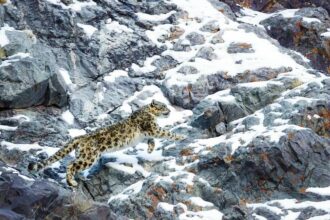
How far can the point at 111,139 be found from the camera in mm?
17297

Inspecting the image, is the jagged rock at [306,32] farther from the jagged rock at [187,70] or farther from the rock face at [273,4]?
the jagged rock at [187,70]

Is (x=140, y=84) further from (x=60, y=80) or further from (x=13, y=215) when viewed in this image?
(x=13, y=215)

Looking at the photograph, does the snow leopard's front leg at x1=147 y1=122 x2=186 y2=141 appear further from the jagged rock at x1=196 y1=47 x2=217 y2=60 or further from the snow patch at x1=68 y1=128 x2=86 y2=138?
the jagged rock at x1=196 y1=47 x2=217 y2=60

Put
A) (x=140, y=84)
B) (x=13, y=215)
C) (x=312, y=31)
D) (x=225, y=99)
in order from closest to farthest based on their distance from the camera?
(x=13, y=215) < (x=225, y=99) < (x=140, y=84) < (x=312, y=31)

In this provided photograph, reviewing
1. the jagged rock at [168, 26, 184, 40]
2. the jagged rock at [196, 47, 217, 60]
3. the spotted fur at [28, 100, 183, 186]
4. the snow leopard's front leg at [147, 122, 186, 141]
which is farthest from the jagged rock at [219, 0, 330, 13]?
the snow leopard's front leg at [147, 122, 186, 141]

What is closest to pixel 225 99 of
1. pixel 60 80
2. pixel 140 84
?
pixel 140 84

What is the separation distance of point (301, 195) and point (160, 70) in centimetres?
914

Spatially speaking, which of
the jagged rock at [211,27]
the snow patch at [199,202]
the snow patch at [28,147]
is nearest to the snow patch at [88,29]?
the jagged rock at [211,27]

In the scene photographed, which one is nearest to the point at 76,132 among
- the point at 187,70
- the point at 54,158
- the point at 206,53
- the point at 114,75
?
the point at 54,158

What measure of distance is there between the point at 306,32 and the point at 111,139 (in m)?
11.7

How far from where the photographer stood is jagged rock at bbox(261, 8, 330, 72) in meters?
24.8

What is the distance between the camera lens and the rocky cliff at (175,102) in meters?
15.2

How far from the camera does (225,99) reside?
19.5 metres

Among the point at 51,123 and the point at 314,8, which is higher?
the point at 314,8
